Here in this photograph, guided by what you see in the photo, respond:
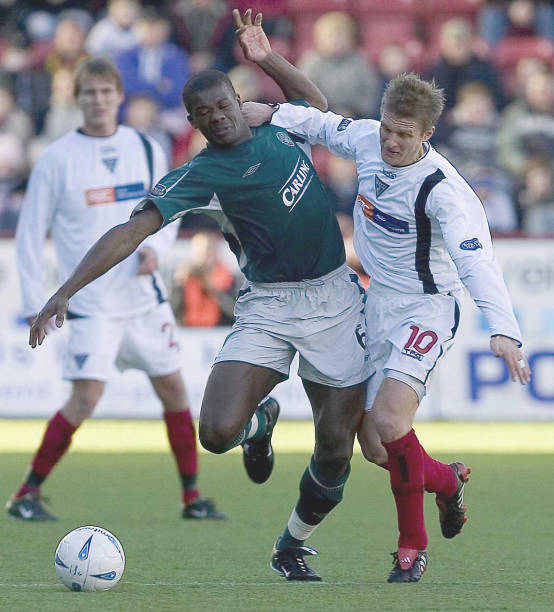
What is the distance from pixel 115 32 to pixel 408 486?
38.1ft

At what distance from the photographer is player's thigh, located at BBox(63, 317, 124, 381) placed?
741cm

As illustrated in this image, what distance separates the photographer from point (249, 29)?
19.8 ft

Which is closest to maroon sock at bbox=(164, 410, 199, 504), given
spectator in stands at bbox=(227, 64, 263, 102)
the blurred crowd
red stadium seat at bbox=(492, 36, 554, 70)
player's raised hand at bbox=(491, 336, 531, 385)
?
player's raised hand at bbox=(491, 336, 531, 385)

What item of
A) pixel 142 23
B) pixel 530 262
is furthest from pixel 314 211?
pixel 142 23

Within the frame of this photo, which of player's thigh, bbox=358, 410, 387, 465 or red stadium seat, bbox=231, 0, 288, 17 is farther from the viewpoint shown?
red stadium seat, bbox=231, 0, 288, 17

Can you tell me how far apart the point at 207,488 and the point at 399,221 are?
3554 millimetres

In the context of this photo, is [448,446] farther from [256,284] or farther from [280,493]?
[256,284]

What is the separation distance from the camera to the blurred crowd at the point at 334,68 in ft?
48.2

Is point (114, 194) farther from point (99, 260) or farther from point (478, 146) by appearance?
point (478, 146)

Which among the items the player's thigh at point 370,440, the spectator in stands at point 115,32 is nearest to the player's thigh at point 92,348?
the player's thigh at point 370,440

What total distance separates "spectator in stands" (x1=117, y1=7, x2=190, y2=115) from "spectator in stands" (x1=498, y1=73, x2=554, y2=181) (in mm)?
3830

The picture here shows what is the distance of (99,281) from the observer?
7.49m

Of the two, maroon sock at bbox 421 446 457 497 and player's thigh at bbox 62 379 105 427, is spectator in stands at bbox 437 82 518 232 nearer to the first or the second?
player's thigh at bbox 62 379 105 427

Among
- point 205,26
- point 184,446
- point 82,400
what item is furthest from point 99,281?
point 205,26
